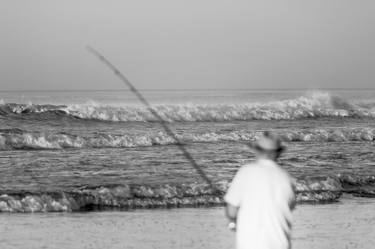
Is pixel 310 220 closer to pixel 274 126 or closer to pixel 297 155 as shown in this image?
pixel 297 155

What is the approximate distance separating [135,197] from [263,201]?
859 cm

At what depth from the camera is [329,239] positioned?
11344mm

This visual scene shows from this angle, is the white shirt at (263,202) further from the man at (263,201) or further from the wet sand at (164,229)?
the wet sand at (164,229)

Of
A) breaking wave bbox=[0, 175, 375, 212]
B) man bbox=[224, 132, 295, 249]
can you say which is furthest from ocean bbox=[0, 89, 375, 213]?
man bbox=[224, 132, 295, 249]

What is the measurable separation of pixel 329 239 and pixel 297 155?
10.3 metres

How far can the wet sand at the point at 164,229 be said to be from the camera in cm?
1099

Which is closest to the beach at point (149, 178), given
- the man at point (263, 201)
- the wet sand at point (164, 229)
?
the wet sand at point (164, 229)

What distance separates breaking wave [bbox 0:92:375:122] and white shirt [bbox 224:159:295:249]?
24.5 m

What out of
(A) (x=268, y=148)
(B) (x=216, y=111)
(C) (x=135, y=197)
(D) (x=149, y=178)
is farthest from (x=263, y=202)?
(B) (x=216, y=111)

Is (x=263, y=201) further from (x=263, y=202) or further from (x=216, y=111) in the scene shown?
(x=216, y=111)

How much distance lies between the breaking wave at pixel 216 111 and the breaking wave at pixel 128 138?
4806mm

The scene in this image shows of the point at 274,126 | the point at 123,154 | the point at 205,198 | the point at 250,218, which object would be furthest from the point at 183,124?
the point at 250,218

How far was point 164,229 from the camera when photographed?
470 inches

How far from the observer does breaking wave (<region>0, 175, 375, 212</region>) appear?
539 inches
